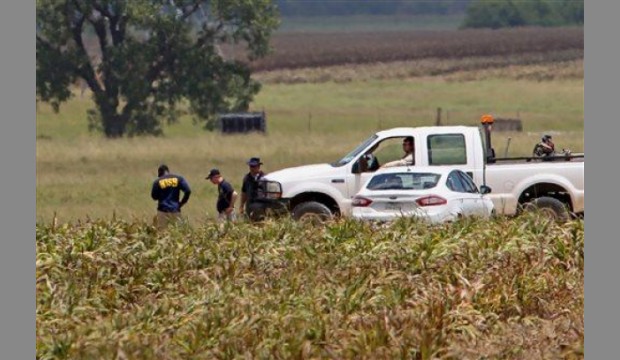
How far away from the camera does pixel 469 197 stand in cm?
2686

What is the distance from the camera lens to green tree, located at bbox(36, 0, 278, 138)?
240 feet

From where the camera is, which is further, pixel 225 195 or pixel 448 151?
pixel 448 151

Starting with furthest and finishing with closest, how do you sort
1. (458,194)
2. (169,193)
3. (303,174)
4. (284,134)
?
(284,134)
(303,174)
(169,193)
(458,194)

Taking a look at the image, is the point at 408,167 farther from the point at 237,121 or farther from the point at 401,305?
the point at 237,121

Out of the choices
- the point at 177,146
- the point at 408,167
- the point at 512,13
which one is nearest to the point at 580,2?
the point at 512,13

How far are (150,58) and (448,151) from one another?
46453 mm

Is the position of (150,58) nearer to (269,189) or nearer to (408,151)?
(408,151)

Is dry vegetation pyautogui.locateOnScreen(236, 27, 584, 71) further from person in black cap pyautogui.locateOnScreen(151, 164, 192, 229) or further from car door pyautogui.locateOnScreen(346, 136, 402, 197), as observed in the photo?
person in black cap pyautogui.locateOnScreen(151, 164, 192, 229)

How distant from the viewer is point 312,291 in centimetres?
1948

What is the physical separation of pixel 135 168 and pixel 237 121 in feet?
73.9

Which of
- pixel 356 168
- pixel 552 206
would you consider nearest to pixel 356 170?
pixel 356 168

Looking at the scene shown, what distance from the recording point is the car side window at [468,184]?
27.3 m

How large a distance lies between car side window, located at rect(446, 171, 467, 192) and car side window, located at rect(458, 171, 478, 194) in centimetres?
9

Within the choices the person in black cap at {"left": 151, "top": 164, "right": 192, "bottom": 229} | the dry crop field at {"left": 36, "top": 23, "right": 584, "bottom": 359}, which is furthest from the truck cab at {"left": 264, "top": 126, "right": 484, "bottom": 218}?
the dry crop field at {"left": 36, "top": 23, "right": 584, "bottom": 359}
